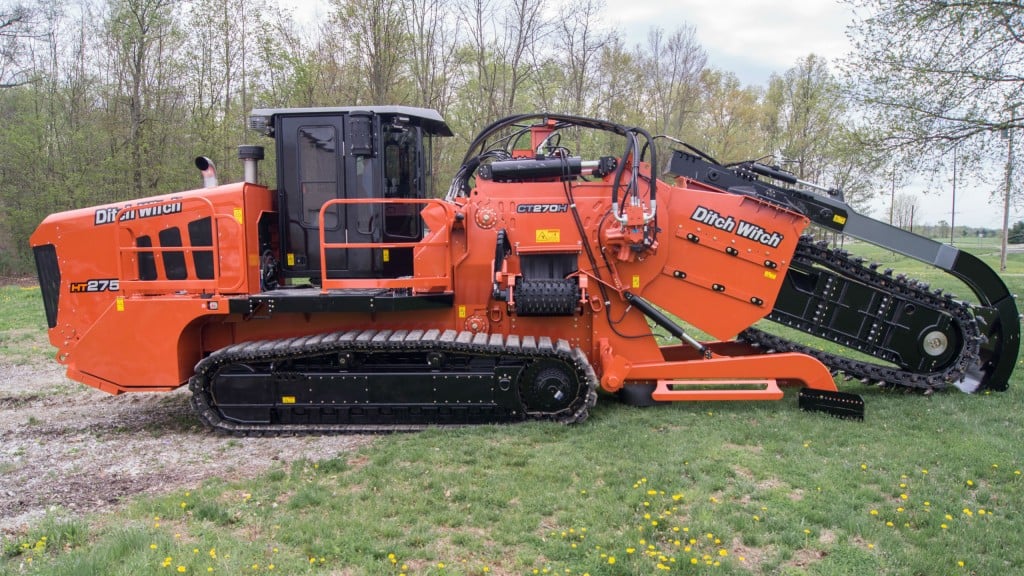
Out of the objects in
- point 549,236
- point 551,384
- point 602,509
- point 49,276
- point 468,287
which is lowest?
point 602,509

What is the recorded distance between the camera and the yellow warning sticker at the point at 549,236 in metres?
6.78

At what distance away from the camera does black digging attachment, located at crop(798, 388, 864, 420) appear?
256 inches

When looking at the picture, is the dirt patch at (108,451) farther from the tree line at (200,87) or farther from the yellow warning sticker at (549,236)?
the tree line at (200,87)

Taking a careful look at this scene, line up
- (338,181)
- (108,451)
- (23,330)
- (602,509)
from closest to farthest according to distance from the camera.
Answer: (602,509), (108,451), (338,181), (23,330)

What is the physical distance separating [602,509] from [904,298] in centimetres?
471

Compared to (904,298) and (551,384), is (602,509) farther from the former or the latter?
(904,298)

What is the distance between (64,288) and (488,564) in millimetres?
5443

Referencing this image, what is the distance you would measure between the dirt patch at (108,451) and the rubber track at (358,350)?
138mm

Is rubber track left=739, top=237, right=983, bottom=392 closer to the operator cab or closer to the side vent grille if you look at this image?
the operator cab

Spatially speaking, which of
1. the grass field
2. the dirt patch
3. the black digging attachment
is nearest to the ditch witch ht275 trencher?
the black digging attachment

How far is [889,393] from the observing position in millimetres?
7434

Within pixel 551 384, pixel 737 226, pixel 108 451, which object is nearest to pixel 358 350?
pixel 551 384

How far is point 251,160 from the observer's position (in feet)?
22.1

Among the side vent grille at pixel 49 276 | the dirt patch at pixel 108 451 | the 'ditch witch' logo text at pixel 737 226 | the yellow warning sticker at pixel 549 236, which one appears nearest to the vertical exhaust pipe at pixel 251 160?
the side vent grille at pixel 49 276
